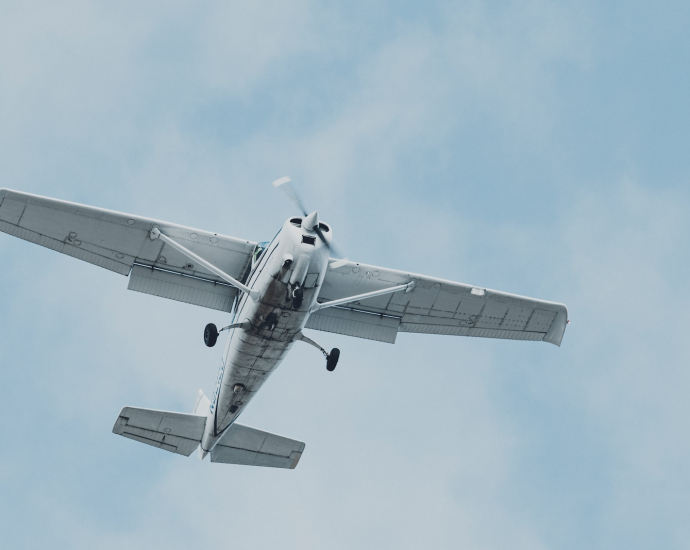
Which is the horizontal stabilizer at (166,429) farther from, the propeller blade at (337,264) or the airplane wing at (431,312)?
the propeller blade at (337,264)

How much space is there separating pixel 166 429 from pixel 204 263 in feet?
24.4

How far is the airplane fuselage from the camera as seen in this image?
22422 millimetres

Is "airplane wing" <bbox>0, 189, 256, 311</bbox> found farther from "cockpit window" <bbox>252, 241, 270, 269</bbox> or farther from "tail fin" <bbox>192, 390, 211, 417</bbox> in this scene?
"tail fin" <bbox>192, 390, 211, 417</bbox>

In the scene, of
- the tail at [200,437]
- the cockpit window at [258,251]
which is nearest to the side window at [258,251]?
the cockpit window at [258,251]

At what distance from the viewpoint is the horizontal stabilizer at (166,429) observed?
93.9 ft

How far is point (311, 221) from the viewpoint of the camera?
22.2m

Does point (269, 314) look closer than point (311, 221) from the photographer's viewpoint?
No

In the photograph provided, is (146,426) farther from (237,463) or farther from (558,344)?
(558,344)

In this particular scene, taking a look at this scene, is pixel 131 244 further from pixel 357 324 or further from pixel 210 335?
pixel 357 324

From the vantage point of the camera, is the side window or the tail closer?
the side window

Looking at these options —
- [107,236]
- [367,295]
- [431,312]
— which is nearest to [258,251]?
[367,295]

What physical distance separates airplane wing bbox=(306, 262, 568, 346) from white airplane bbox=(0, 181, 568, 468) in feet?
0.11

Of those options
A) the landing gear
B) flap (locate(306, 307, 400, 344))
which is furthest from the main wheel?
flap (locate(306, 307, 400, 344))

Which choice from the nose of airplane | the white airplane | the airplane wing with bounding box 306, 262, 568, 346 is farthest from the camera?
the airplane wing with bounding box 306, 262, 568, 346
